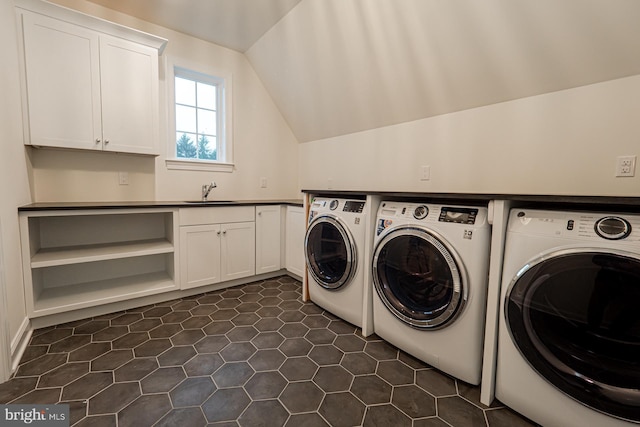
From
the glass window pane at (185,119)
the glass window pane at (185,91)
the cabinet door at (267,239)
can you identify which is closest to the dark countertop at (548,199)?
the cabinet door at (267,239)

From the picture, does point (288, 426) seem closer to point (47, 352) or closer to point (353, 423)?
point (353, 423)

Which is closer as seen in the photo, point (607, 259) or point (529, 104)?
point (607, 259)

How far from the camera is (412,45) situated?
77.4 inches

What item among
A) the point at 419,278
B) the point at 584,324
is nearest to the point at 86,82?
the point at 419,278

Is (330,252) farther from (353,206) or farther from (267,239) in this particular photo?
(267,239)

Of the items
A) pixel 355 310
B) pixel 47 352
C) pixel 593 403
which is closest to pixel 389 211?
pixel 355 310

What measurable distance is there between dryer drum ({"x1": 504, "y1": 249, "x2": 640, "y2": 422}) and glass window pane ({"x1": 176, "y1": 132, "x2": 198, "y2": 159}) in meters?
2.97

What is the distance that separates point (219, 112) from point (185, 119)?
389 millimetres

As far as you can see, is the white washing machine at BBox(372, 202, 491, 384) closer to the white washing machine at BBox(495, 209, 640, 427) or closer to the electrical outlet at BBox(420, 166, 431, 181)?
the white washing machine at BBox(495, 209, 640, 427)

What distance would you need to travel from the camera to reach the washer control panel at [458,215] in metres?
1.35

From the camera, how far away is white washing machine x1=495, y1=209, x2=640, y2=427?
948 millimetres

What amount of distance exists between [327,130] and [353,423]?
2.69m

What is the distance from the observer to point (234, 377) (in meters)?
1.46

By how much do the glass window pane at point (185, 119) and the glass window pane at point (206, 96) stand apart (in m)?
0.13
